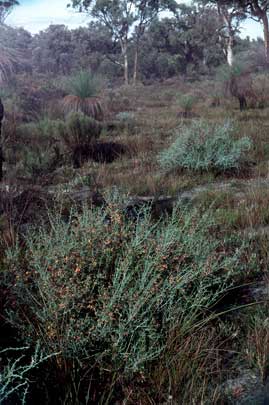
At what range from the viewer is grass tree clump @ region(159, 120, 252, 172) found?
22.5ft

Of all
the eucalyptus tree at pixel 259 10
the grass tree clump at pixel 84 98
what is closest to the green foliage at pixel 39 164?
the grass tree clump at pixel 84 98

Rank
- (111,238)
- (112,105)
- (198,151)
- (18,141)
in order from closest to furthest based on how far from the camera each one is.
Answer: (111,238), (198,151), (18,141), (112,105)

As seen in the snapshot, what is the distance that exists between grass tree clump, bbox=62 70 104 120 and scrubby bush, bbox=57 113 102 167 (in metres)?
2.38

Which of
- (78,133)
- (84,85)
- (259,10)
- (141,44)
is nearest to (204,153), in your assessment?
(78,133)

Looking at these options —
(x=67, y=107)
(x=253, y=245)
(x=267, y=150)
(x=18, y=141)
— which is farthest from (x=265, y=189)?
(x=67, y=107)

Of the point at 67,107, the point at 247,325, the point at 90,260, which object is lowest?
the point at 247,325

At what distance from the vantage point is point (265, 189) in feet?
17.9

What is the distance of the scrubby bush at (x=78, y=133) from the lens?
9214 mm

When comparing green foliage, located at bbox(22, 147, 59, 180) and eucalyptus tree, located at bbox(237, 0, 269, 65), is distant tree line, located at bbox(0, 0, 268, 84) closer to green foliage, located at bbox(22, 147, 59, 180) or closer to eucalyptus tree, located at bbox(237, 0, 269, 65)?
eucalyptus tree, located at bbox(237, 0, 269, 65)

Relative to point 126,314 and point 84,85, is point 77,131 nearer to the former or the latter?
point 84,85

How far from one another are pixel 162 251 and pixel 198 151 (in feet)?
15.2

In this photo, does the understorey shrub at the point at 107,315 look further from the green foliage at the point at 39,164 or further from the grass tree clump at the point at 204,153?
the green foliage at the point at 39,164

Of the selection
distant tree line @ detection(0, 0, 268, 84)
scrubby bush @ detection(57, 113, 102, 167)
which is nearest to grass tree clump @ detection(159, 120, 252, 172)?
scrubby bush @ detection(57, 113, 102, 167)

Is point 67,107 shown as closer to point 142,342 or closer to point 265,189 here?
point 265,189
